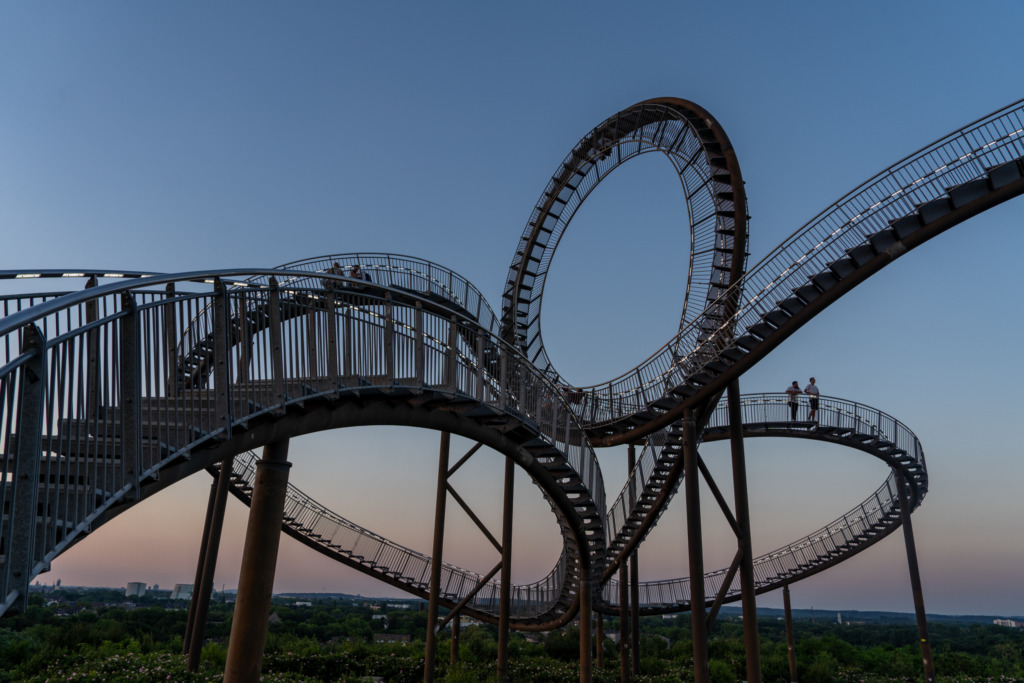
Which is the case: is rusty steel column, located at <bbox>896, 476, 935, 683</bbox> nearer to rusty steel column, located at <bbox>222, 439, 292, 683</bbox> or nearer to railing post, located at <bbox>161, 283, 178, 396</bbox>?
rusty steel column, located at <bbox>222, 439, 292, 683</bbox>

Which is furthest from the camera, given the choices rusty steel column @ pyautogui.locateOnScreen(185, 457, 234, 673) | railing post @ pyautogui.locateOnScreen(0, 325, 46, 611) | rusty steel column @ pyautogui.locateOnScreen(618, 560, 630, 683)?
rusty steel column @ pyautogui.locateOnScreen(618, 560, 630, 683)

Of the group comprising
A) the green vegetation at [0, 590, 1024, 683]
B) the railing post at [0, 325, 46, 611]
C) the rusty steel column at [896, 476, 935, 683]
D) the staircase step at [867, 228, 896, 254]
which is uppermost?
the staircase step at [867, 228, 896, 254]

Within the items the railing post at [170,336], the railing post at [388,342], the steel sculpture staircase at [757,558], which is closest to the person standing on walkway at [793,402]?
the steel sculpture staircase at [757,558]

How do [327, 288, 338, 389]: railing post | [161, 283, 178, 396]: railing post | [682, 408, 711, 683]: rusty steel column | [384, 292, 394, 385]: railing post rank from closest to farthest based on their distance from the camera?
[161, 283, 178, 396]: railing post, [327, 288, 338, 389]: railing post, [384, 292, 394, 385]: railing post, [682, 408, 711, 683]: rusty steel column

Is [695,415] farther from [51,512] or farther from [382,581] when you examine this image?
[51,512]

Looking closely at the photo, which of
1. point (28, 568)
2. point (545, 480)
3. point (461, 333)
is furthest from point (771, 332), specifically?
point (28, 568)

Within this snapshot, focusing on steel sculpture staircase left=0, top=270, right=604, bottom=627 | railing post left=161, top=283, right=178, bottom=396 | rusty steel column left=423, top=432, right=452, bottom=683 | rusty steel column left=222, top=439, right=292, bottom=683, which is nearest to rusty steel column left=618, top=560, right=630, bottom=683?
rusty steel column left=423, top=432, right=452, bottom=683

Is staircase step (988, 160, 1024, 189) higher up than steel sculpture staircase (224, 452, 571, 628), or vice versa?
staircase step (988, 160, 1024, 189)
